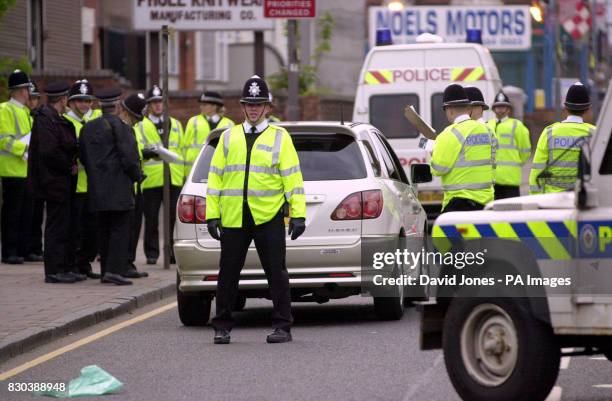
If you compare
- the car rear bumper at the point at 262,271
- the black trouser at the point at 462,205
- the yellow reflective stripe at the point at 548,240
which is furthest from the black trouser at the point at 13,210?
the yellow reflective stripe at the point at 548,240

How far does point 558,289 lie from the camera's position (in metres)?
8.18

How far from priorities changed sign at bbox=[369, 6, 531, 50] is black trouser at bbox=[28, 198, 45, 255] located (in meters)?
22.3

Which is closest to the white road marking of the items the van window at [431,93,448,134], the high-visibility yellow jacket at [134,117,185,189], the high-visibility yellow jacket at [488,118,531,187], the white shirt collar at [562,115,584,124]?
the white shirt collar at [562,115,584,124]

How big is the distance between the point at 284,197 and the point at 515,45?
29485 millimetres

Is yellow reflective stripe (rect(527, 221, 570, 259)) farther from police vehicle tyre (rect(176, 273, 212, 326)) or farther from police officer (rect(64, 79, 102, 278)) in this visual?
police officer (rect(64, 79, 102, 278))

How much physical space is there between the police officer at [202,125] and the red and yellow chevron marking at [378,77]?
10.4ft

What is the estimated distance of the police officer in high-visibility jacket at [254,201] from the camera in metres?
11.7

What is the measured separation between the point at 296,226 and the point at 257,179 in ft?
1.52

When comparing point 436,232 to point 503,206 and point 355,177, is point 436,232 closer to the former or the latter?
point 503,206

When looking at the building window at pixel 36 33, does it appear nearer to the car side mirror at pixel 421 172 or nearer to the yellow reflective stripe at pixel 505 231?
the car side mirror at pixel 421 172

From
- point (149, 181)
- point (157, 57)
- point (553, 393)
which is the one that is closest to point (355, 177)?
point (553, 393)

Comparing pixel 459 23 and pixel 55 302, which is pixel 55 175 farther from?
pixel 459 23

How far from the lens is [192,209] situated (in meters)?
12.8

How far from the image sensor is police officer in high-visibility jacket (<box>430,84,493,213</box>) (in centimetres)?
1298
